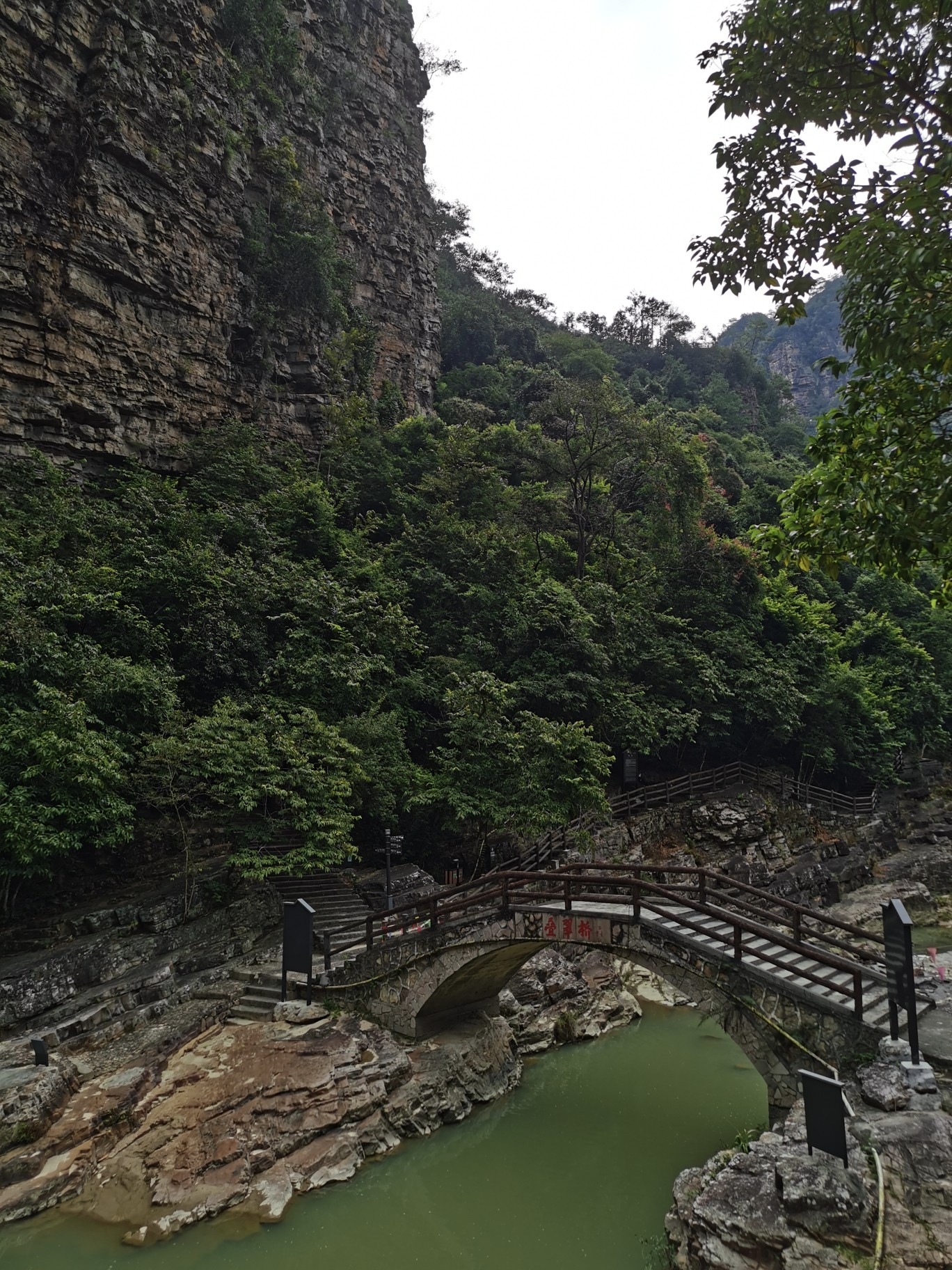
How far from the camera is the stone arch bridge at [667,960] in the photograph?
803 centimetres

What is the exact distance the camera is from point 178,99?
20766 millimetres

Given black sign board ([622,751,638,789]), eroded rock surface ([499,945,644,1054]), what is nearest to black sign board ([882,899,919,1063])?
eroded rock surface ([499,945,644,1054])

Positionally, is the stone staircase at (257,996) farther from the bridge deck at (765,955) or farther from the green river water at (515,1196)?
the bridge deck at (765,955)

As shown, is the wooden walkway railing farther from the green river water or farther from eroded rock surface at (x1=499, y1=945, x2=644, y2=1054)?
the green river water

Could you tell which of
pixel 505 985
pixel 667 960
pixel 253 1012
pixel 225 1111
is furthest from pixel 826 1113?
pixel 253 1012

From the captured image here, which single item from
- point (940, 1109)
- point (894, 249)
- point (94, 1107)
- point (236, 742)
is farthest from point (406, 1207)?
→ point (894, 249)

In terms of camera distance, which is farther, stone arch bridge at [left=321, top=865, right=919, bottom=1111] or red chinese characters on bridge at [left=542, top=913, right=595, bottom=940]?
red chinese characters on bridge at [left=542, top=913, right=595, bottom=940]

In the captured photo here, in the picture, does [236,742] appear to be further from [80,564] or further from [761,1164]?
[761,1164]

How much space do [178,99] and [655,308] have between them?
45.6 metres

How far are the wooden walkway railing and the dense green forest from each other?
2.96ft

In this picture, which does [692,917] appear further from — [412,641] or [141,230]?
[141,230]

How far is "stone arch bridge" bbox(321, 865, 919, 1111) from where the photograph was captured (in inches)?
316

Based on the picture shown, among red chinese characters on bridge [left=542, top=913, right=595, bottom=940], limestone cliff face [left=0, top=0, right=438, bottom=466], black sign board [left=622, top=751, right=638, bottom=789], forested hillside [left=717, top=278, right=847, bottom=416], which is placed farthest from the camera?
forested hillside [left=717, top=278, right=847, bottom=416]

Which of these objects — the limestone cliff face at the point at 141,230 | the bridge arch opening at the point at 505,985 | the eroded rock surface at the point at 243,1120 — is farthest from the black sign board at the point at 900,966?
the limestone cliff face at the point at 141,230
